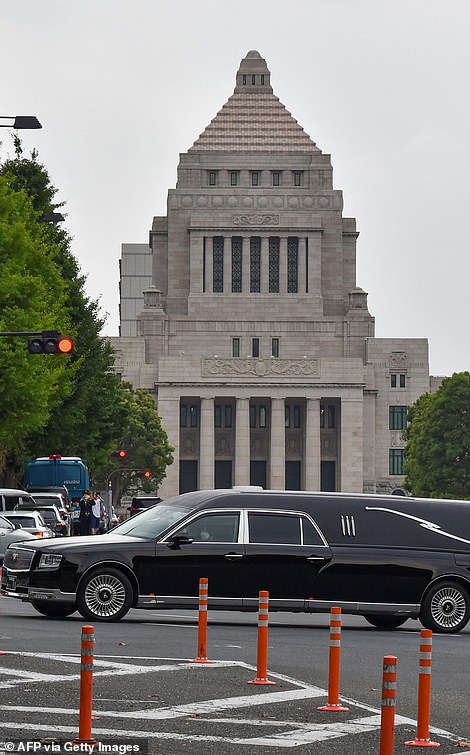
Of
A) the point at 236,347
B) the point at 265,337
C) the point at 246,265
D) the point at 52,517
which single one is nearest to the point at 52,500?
the point at 52,517

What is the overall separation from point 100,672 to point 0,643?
306cm

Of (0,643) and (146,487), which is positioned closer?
(0,643)

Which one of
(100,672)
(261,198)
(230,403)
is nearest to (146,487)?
(230,403)

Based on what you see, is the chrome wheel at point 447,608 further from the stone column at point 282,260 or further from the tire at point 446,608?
the stone column at point 282,260

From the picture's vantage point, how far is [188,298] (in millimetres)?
137250

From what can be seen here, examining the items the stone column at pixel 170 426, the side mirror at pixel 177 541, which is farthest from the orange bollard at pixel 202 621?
the stone column at pixel 170 426

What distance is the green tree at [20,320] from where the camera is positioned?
48.4 m

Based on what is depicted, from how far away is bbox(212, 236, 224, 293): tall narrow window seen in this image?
13788cm

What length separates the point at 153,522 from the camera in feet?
74.0

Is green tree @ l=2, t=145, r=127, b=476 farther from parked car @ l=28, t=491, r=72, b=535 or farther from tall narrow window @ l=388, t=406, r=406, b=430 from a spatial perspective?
tall narrow window @ l=388, t=406, r=406, b=430

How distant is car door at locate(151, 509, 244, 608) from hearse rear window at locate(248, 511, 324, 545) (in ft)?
0.83

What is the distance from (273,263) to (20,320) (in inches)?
3604

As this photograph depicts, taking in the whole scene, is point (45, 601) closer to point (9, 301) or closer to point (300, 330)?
point (9, 301)

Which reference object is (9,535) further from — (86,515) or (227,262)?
(227,262)
